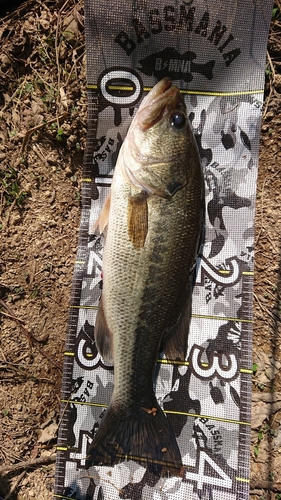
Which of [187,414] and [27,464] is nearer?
[187,414]

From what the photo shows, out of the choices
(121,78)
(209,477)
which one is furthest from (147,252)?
(209,477)

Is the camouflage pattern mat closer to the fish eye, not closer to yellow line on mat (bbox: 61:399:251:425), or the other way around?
yellow line on mat (bbox: 61:399:251:425)

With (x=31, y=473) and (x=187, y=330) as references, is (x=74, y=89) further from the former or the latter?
(x=31, y=473)

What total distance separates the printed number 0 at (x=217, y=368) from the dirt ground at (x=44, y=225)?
0.22m

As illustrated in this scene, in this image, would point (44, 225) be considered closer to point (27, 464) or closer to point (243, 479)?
point (27, 464)

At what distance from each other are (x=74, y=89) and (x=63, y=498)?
2848 mm

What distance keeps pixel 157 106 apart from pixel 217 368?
173 cm

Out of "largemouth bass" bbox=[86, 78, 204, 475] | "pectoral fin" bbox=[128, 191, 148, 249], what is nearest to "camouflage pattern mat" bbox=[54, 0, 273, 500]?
"largemouth bass" bbox=[86, 78, 204, 475]

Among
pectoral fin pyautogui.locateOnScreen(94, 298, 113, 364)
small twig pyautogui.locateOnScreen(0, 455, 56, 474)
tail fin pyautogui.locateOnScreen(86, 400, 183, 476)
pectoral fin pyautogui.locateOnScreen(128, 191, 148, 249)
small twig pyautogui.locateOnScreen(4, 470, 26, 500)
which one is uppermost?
pectoral fin pyautogui.locateOnScreen(128, 191, 148, 249)

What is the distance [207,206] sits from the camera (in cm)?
252

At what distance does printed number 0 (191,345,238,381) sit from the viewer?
242cm

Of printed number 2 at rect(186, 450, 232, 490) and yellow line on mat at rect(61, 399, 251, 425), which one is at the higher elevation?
yellow line on mat at rect(61, 399, 251, 425)

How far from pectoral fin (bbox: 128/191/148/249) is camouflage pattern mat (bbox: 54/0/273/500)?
0.53 meters

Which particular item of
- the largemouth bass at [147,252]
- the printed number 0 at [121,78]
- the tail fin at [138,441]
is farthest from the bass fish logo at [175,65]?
the tail fin at [138,441]
